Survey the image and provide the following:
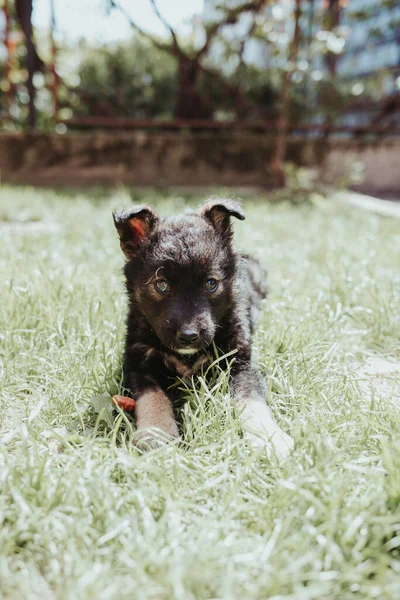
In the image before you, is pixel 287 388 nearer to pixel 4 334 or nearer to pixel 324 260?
pixel 4 334

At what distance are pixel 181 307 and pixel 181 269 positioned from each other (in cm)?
19

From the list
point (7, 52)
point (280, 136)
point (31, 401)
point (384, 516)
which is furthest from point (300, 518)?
point (7, 52)

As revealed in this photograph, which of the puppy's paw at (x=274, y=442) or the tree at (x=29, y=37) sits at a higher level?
the tree at (x=29, y=37)

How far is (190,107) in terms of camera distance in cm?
1040

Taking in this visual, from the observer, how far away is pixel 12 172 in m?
9.91

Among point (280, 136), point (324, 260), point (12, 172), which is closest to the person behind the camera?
point (324, 260)

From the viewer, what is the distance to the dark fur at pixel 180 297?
2.64m

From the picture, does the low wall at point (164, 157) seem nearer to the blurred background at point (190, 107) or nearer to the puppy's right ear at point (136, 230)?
the blurred background at point (190, 107)

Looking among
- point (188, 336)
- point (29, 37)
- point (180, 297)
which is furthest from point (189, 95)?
point (188, 336)

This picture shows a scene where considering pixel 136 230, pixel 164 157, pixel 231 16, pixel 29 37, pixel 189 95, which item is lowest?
pixel 136 230

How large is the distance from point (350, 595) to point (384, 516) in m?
0.29

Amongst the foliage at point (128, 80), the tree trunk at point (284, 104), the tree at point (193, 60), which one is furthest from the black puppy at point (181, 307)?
the foliage at point (128, 80)

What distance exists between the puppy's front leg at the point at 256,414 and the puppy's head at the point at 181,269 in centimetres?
26

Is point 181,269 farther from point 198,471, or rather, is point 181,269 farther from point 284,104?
point 284,104
